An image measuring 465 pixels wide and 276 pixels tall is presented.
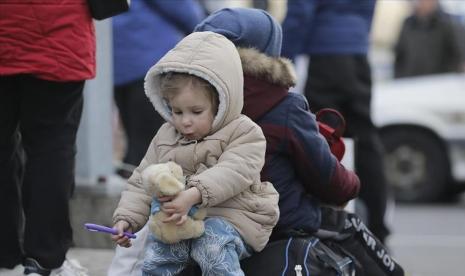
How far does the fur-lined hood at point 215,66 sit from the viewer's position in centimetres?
356

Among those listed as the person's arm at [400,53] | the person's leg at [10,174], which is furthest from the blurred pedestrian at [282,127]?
the person's arm at [400,53]

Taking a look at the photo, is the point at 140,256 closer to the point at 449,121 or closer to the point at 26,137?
the point at 26,137

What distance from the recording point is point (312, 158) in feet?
12.8

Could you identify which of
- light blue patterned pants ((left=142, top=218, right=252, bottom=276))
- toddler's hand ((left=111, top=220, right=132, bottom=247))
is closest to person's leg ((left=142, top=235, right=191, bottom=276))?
light blue patterned pants ((left=142, top=218, right=252, bottom=276))

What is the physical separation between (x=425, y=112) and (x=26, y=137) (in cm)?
696

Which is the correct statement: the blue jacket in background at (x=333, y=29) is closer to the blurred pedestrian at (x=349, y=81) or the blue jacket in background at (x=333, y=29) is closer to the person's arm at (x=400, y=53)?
the blurred pedestrian at (x=349, y=81)

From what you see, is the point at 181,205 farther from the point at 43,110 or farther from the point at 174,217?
the point at 43,110

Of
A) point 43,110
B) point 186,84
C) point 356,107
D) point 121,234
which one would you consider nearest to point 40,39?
point 43,110

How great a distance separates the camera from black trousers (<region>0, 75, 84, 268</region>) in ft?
14.0

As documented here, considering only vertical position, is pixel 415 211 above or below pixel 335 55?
below

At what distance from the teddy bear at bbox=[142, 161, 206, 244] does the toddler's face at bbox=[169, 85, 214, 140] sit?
0.45 ft

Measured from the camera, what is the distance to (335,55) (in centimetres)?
634

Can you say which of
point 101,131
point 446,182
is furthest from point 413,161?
point 101,131

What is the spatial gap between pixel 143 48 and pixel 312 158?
2.50m
